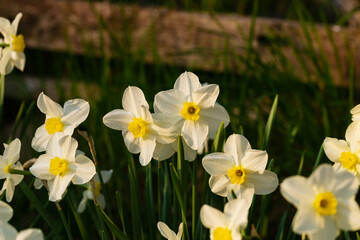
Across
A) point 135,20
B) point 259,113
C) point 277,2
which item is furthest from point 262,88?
point 277,2

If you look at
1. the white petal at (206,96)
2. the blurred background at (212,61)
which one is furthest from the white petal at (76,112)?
the blurred background at (212,61)

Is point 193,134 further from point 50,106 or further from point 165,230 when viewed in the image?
point 50,106

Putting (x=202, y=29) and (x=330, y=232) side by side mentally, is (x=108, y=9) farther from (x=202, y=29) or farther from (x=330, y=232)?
(x=330, y=232)

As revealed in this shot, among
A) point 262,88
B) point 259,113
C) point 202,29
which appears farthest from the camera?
point 202,29

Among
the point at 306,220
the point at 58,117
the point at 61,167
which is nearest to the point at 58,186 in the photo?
the point at 61,167

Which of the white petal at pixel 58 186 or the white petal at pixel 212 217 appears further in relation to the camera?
the white petal at pixel 58 186

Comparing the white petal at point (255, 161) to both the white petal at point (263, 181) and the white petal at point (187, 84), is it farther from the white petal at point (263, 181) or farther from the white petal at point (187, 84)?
the white petal at point (187, 84)
